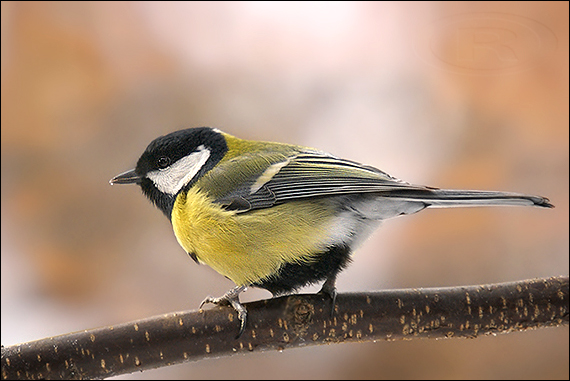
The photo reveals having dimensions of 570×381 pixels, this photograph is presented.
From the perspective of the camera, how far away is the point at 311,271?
1006mm

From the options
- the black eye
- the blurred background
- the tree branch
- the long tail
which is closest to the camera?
the long tail

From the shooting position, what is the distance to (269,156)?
3.67 ft

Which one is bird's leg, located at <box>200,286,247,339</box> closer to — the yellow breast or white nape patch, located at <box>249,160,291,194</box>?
the yellow breast

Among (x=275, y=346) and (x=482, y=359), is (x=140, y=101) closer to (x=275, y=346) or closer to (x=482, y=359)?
(x=275, y=346)

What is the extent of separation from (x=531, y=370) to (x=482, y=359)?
12 centimetres

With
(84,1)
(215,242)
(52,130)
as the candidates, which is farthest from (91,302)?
(84,1)

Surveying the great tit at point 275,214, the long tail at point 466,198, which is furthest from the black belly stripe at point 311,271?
the long tail at point 466,198

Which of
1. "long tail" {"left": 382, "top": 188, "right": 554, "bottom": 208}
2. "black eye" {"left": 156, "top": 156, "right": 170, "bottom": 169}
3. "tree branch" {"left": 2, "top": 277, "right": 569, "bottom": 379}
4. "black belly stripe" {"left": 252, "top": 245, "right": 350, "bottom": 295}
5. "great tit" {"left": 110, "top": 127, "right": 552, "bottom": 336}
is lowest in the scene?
"tree branch" {"left": 2, "top": 277, "right": 569, "bottom": 379}

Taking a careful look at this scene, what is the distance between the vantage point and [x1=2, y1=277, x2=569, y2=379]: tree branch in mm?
924

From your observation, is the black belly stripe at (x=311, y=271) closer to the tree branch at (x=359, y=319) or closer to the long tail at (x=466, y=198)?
the tree branch at (x=359, y=319)

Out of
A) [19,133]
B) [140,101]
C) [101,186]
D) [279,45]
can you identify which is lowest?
[101,186]

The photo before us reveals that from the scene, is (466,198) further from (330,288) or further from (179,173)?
(179,173)

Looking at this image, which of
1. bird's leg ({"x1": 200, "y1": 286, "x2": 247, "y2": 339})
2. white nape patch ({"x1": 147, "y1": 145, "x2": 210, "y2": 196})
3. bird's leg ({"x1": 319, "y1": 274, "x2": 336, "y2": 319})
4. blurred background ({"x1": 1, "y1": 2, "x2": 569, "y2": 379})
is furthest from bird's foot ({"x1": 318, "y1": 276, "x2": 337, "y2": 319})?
blurred background ({"x1": 1, "y1": 2, "x2": 569, "y2": 379})

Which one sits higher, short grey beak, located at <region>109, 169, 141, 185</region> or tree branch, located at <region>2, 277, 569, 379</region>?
short grey beak, located at <region>109, 169, 141, 185</region>
